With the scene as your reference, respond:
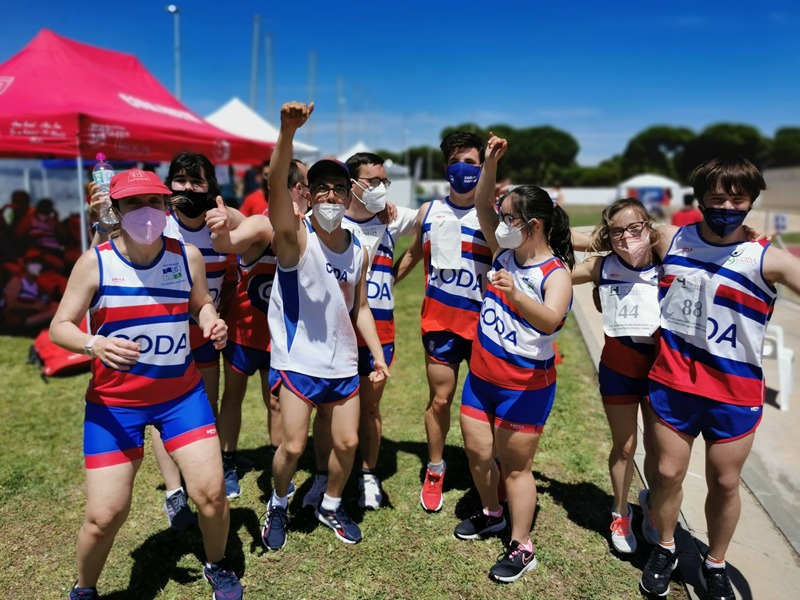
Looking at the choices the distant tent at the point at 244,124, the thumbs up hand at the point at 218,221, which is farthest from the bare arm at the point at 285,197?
the distant tent at the point at 244,124

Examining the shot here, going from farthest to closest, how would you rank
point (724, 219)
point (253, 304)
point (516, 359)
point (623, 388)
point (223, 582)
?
point (253, 304)
point (623, 388)
point (516, 359)
point (223, 582)
point (724, 219)

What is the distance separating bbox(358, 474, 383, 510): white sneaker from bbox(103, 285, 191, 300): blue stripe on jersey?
179cm

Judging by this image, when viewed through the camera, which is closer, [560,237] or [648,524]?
[560,237]

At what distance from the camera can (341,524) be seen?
327 centimetres

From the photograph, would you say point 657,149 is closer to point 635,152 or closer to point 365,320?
point 635,152

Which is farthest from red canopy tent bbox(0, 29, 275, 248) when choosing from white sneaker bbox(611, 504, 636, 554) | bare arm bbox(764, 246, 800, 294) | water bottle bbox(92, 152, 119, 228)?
bare arm bbox(764, 246, 800, 294)

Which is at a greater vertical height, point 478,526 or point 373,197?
point 373,197

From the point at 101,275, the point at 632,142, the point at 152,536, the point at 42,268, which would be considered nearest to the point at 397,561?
the point at 152,536

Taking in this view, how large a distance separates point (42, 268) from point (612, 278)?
8.40 metres

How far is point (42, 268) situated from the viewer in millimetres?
8367

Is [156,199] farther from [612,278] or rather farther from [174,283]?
[612,278]

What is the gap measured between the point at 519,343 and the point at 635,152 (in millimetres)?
100696

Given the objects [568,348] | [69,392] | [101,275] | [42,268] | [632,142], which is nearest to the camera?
[101,275]

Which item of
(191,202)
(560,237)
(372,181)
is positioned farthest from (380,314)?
(191,202)
